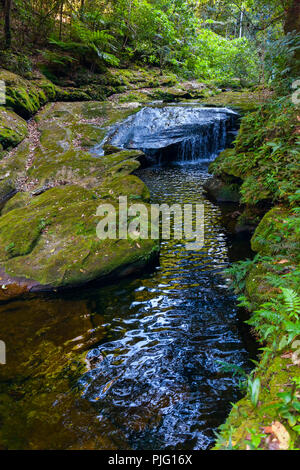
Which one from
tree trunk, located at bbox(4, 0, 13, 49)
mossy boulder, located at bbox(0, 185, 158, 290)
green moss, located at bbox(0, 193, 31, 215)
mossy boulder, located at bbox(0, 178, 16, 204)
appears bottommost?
mossy boulder, located at bbox(0, 185, 158, 290)

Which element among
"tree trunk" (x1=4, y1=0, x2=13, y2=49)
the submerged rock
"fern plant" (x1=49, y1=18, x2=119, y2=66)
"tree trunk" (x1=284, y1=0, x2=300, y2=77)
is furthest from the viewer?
"fern plant" (x1=49, y1=18, x2=119, y2=66)

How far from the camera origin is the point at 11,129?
32.2 ft

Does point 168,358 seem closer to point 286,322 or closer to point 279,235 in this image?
point 286,322

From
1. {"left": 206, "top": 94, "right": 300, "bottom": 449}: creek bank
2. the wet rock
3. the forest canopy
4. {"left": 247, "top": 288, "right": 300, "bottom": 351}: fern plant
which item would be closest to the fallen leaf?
{"left": 206, "top": 94, "right": 300, "bottom": 449}: creek bank

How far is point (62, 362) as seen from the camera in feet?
9.84

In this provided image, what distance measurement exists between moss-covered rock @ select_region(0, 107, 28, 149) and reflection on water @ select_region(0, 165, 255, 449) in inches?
292

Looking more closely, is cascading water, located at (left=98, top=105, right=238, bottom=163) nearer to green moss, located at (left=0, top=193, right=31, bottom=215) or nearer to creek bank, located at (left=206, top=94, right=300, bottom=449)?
creek bank, located at (left=206, top=94, right=300, bottom=449)

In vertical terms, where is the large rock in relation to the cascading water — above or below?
below

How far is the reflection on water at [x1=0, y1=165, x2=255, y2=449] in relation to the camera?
2.25 m

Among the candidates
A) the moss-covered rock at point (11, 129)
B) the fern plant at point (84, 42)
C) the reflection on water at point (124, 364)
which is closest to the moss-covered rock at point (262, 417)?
the reflection on water at point (124, 364)

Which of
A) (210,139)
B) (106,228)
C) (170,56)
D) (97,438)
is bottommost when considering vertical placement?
(97,438)
